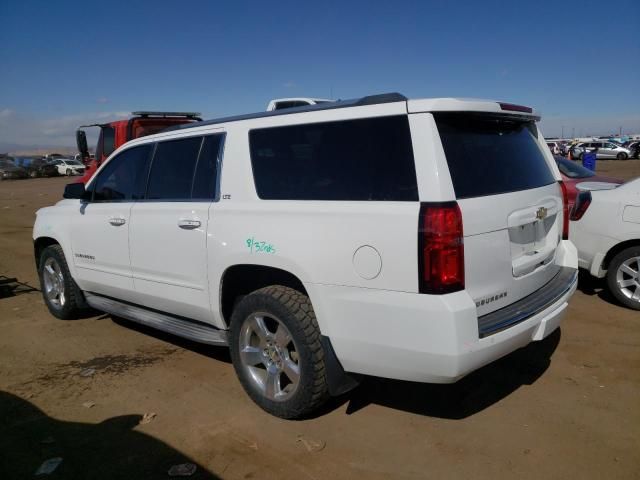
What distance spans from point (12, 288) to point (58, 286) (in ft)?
6.14

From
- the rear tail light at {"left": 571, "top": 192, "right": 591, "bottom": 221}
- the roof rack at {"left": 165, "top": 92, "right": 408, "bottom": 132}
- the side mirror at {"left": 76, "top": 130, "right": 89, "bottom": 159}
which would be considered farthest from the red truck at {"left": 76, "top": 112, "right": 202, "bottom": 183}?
the rear tail light at {"left": 571, "top": 192, "right": 591, "bottom": 221}

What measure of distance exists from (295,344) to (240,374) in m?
0.68

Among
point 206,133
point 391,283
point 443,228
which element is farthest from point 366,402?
point 206,133

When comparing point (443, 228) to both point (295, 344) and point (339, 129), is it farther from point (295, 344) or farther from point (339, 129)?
point (295, 344)


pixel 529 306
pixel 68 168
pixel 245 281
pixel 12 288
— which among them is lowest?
pixel 12 288

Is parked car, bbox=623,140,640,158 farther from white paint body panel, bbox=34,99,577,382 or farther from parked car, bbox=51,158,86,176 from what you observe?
parked car, bbox=51,158,86,176

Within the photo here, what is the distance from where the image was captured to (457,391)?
3.61 m

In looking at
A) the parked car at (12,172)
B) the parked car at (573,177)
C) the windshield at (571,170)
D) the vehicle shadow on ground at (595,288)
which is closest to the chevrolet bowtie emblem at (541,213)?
the vehicle shadow on ground at (595,288)

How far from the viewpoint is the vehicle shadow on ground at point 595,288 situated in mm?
5582

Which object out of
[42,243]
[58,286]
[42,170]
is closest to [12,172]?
[42,170]

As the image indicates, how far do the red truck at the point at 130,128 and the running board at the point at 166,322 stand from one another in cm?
492

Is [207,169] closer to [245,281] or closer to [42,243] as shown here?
[245,281]

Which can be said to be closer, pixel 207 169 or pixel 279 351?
pixel 279 351

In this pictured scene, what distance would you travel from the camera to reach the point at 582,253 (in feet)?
18.2
